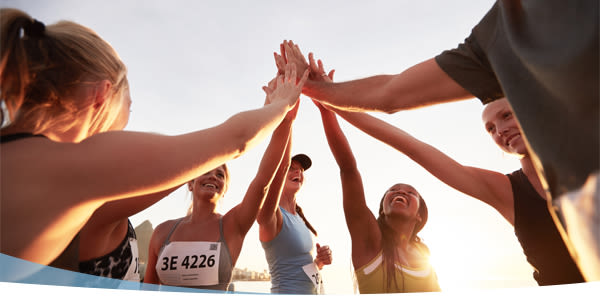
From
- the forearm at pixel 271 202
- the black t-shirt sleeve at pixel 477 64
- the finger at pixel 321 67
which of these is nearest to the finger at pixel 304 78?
the finger at pixel 321 67

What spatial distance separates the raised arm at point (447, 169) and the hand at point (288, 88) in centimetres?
33

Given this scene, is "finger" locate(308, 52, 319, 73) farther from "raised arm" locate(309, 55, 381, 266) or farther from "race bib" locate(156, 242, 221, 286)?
"race bib" locate(156, 242, 221, 286)

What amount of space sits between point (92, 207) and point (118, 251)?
406 mm

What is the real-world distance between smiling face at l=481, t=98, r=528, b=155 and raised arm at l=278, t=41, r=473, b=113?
→ 712 mm

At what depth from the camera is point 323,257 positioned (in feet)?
8.70

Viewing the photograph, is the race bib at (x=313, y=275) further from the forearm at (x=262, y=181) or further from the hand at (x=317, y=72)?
the hand at (x=317, y=72)

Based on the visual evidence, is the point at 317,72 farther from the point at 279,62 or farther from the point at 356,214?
the point at 356,214

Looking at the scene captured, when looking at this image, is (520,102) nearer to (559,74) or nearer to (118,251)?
(559,74)

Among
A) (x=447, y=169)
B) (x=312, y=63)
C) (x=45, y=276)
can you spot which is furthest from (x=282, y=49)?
(x=45, y=276)

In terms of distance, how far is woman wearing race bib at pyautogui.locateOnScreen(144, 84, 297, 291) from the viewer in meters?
1.83

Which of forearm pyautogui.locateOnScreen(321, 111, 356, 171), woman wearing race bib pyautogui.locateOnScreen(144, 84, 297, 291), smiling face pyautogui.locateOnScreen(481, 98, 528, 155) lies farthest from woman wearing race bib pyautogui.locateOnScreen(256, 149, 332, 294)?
smiling face pyautogui.locateOnScreen(481, 98, 528, 155)

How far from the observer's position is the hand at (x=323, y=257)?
2615 millimetres

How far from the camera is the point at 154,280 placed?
1989 mm

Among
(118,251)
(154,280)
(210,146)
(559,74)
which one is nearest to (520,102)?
(559,74)
